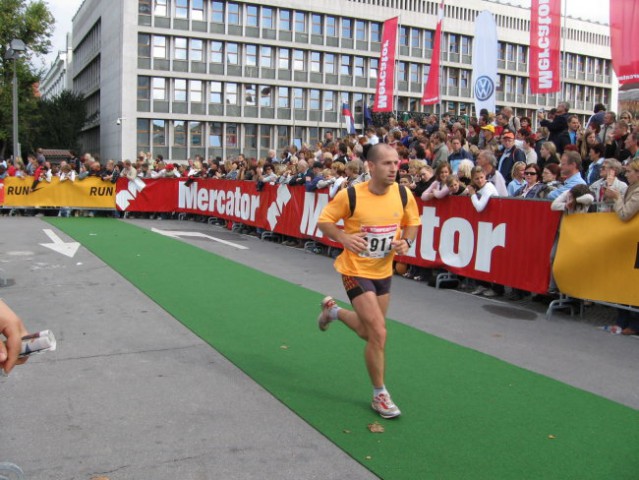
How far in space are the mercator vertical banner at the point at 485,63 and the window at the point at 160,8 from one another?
43.7 m

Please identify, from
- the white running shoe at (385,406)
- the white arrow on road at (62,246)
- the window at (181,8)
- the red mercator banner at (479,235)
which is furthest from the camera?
the window at (181,8)

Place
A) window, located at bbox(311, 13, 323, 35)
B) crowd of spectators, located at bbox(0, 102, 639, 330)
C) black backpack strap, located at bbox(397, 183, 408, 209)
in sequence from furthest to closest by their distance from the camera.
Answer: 1. window, located at bbox(311, 13, 323, 35)
2. crowd of spectators, located at bbox(0, 102, 639, 330)
3. black backpack strap, located at bbox(397, 183, 408, 209)

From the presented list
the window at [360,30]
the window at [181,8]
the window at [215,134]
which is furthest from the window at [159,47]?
the window at [360,30]

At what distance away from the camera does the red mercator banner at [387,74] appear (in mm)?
28880

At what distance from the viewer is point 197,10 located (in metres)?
60.5

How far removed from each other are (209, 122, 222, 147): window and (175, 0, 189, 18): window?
9.97 meters

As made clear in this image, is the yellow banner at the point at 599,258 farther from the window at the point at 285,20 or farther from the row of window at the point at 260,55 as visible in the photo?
the window at the point at 285,20

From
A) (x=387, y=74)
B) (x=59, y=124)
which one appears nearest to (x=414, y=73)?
(x=59, y=124)

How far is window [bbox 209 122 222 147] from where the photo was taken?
61.6m

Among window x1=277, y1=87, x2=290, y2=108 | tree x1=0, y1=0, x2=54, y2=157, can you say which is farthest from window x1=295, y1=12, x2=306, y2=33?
tree x1=0, y1=0, x2=54, y2=157

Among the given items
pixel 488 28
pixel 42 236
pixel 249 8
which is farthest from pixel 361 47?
pixel 42 236

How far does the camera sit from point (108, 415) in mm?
4895

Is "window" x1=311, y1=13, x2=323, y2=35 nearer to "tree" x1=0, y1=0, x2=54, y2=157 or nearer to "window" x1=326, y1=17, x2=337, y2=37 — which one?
"window" x1=326, y1=17, x2=337, y2=37

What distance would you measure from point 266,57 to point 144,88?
1256cm
